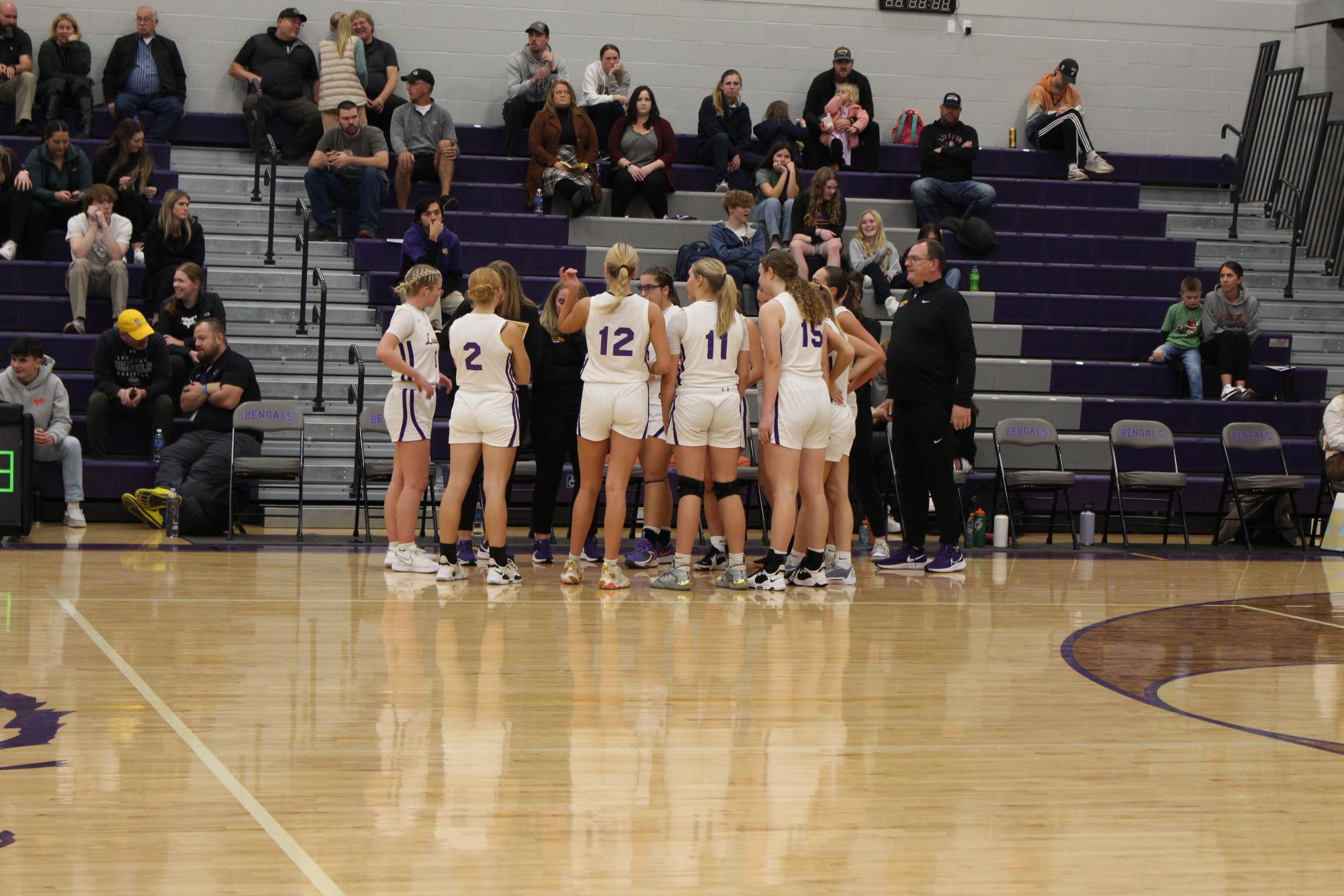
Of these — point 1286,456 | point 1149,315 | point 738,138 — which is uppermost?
point 738,138

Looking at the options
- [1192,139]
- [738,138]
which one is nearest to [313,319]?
[738,138]

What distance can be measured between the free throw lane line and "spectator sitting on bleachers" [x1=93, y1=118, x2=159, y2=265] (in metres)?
6.28

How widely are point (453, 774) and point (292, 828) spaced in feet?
2.11

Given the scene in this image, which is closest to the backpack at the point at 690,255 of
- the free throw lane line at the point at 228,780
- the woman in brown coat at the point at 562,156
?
the woman in brown coat at the point at 562,156

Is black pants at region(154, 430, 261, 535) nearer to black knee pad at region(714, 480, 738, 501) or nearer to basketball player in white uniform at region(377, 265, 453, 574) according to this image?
basketball player in white uniform at region(377, 265, 453, 574)

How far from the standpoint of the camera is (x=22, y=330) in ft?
37.5

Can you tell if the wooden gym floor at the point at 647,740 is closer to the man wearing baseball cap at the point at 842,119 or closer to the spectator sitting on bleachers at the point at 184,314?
the spectator sitting on bleachers at the point at 184,314

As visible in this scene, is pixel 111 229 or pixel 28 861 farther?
pixel 111 229

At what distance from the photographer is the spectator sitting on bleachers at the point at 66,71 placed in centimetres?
1301

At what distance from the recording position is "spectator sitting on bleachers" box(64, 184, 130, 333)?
11.3 m

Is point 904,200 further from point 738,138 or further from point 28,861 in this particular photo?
point 28,861

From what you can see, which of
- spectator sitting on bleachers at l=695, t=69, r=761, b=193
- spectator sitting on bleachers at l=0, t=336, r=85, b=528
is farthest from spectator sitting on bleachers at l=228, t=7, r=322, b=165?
spectator sitting on bleachers at l=0, t=336, r=85, b=528

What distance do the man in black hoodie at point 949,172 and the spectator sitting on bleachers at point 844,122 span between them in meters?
0.68

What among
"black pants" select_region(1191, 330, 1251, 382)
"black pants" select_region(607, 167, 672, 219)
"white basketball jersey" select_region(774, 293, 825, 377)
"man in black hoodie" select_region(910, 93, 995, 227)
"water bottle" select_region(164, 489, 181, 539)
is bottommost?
"water bottle" select_region(164, 489, 181, 539)
